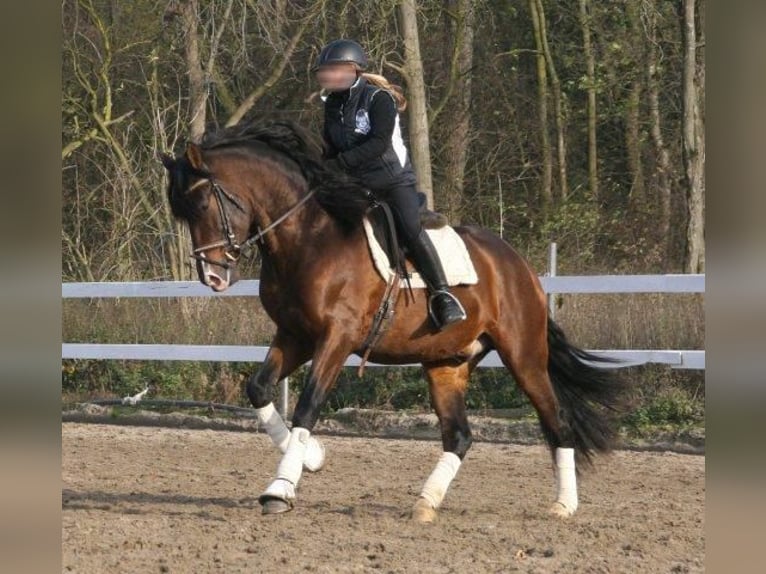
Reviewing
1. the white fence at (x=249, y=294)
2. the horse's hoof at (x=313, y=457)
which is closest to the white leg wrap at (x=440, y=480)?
the horse's hoof at (x=313, y=457)

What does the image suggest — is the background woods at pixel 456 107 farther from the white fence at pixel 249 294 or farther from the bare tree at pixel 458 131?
the white fence at pixel 249 294

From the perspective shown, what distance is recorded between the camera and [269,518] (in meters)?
6.25

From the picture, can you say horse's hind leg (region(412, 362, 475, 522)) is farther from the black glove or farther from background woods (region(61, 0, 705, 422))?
background woods (region(61, 0, 705, 422))

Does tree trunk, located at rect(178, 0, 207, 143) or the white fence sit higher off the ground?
tree trunk, located at rect(178, 0, 207, 143)

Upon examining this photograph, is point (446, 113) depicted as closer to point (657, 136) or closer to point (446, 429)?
point (657, 136)

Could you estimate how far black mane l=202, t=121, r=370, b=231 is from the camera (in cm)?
638

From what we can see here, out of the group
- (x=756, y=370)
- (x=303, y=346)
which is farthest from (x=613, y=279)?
(x=756, y=370)

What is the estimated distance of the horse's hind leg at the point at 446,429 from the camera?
6.34 m

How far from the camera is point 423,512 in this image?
6.25 m

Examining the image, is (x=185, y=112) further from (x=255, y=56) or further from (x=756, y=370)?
(x=756, y=370)

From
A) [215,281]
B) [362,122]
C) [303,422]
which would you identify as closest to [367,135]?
[362,122]

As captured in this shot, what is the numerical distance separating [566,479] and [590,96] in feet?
46.9

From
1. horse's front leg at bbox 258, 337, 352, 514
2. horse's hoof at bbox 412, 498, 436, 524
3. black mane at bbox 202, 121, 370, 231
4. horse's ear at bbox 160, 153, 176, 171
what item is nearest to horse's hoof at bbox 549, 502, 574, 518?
horse's hoof at bbox 412, 498, 436, 524

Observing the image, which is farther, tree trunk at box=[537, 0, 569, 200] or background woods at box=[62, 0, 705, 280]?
tree trunk at box=[537, 0, 569, 200]
